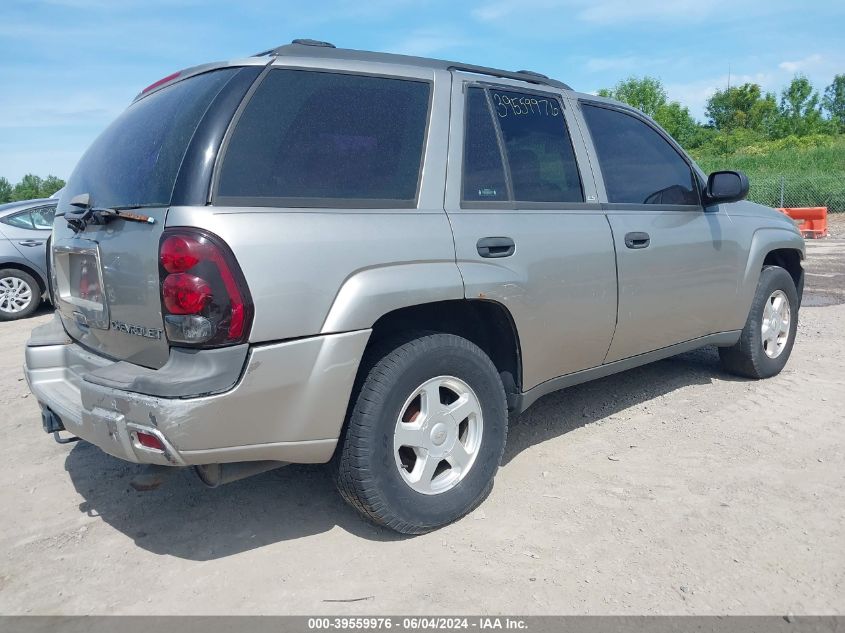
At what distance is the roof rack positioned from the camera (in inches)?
111

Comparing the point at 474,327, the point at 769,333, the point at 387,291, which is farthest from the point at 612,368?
the point at 769,333

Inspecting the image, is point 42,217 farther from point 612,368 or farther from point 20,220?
point 612,368

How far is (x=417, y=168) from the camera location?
2951mm

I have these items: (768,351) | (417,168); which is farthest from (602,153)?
(768,351)

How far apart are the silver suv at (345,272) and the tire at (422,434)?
0.4 inches

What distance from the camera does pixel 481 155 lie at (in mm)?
3199

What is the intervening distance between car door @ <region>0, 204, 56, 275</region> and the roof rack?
7.36 m

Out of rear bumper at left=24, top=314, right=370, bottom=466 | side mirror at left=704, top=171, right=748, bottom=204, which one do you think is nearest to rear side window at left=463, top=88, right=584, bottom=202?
rear bumper at left=24, top=314, right=370, bottom=466

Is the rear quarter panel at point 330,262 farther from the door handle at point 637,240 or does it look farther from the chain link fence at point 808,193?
the chain link fence at point 808,193

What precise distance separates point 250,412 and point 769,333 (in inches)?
160

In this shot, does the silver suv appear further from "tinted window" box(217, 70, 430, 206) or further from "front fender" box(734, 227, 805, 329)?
"front fender" box(734, 227, 805, 329)

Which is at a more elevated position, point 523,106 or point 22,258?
point 523,106

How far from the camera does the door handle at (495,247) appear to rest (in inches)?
119

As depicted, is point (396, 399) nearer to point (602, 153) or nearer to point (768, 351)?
point (602, 153)
